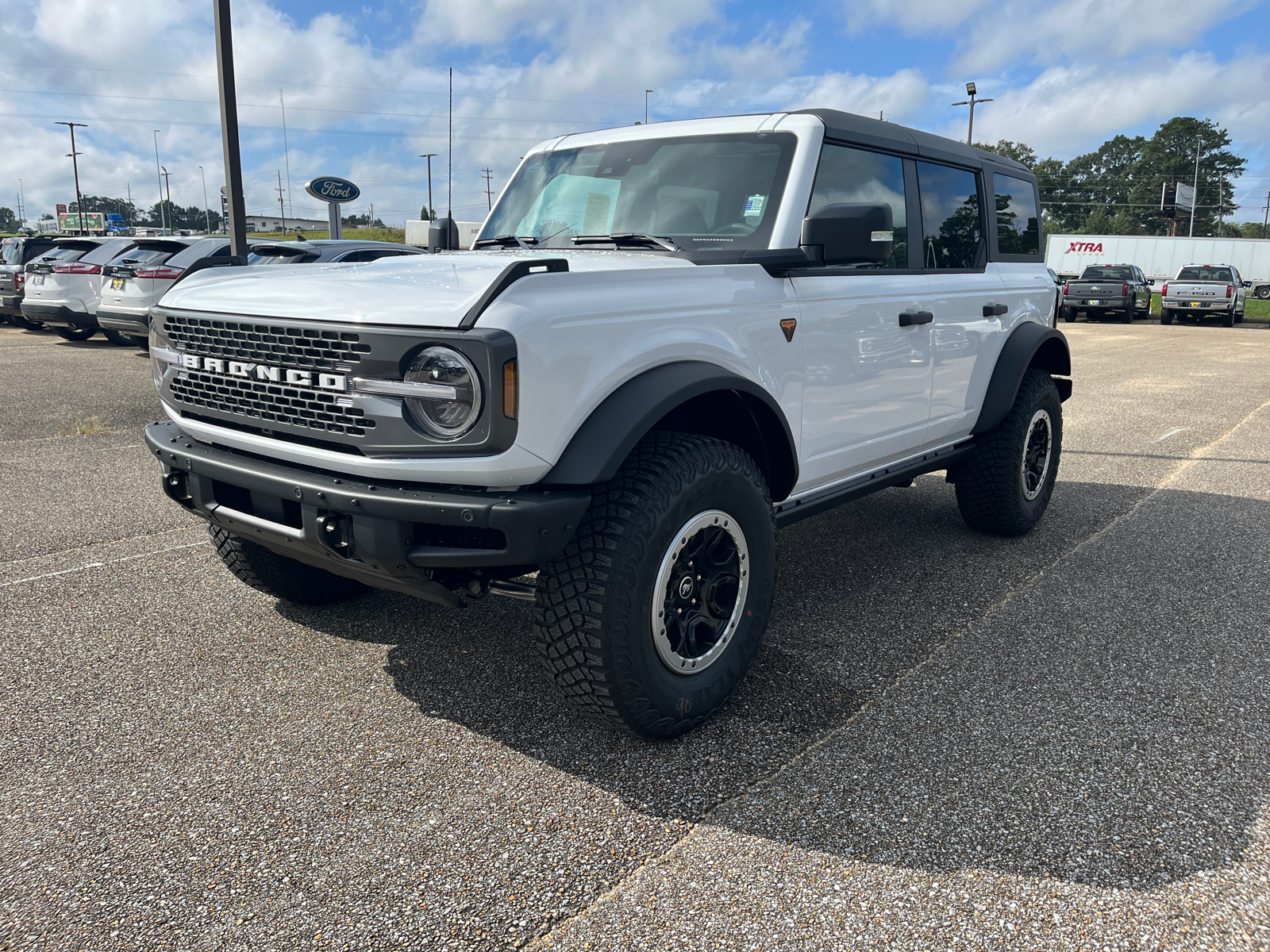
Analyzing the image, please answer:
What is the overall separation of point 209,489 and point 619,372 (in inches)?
55.0

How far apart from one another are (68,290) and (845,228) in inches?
616

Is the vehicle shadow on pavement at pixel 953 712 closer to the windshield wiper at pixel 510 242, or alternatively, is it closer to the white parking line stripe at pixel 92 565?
the white parking line stripe at pixel 92 565

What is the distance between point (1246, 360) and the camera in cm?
1666

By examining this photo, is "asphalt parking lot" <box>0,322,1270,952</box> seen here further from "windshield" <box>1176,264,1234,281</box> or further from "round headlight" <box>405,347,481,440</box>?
"windshield" <box>1176,264,1234,281</box>

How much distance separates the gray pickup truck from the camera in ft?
90.5

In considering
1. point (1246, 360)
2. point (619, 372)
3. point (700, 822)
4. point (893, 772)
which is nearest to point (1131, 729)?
point (893, 772)

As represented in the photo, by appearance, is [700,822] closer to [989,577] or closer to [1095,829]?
[1095,829]

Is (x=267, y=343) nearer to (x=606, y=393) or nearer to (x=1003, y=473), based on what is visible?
(x=606, y=393)

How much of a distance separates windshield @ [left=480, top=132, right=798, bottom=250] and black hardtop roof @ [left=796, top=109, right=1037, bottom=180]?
0.82 ft

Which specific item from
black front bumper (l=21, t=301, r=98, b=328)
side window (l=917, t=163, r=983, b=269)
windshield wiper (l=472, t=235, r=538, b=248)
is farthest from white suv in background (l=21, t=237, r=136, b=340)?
side window (l=917, t=163, r=983, b=269)

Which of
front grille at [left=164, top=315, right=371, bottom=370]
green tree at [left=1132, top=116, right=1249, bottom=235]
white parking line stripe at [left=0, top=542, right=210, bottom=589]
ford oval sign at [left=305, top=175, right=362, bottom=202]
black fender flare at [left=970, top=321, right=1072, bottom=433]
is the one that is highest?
green tree at [left=1132, top=116, right=1249, bottom=235]

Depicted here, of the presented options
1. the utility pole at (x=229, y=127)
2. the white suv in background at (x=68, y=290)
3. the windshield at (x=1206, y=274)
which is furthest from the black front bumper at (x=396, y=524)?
the windshield at (x=1206, y=274)

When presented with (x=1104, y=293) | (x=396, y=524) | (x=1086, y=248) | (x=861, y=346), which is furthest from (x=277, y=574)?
(x=1086, y=248)

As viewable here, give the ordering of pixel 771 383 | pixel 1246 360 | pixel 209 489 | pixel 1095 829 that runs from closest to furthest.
Answer: pixel 1095 829 < pixel 209 489 < pixel 771 383 < pixel 1246 360
